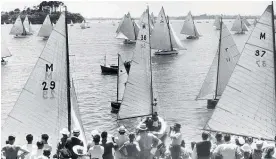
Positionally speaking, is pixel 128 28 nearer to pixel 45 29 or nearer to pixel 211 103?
pixel 45 29

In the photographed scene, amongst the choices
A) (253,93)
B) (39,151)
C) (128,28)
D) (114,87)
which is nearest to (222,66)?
(114,87)

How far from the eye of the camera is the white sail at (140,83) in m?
21.2

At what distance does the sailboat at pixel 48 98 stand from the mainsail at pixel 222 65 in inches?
693

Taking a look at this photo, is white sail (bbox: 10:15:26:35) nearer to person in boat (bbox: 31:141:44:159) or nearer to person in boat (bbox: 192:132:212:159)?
person in boat (bbox: 31:141:44:159)

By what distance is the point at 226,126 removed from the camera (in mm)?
14250

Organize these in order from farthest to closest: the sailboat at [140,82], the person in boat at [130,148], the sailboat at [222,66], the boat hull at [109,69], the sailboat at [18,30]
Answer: the sailboat at [18,30]
the boat hull at [109,69]
the sailboat at [222,66]
the sailboat at [140,82]
the person in boat at [130,148]

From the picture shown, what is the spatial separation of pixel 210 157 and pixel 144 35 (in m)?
11.5

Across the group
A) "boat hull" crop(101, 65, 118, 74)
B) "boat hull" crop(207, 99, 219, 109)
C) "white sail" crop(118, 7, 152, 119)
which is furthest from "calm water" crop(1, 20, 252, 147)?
"white sail" crop(118, 7, 152, 119)

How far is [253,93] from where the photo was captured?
13742 millimetres

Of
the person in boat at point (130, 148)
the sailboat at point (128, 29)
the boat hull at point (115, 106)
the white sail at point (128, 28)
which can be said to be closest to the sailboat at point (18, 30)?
the sailboat at point (128, 29)

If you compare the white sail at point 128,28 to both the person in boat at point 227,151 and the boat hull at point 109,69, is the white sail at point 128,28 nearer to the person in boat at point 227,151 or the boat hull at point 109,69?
the boat hull at point 109,69

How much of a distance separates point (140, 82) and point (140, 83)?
0.19ft

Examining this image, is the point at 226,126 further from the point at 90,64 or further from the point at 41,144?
the point at 90,64

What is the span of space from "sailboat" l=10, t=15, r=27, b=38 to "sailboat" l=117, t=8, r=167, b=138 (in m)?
101
